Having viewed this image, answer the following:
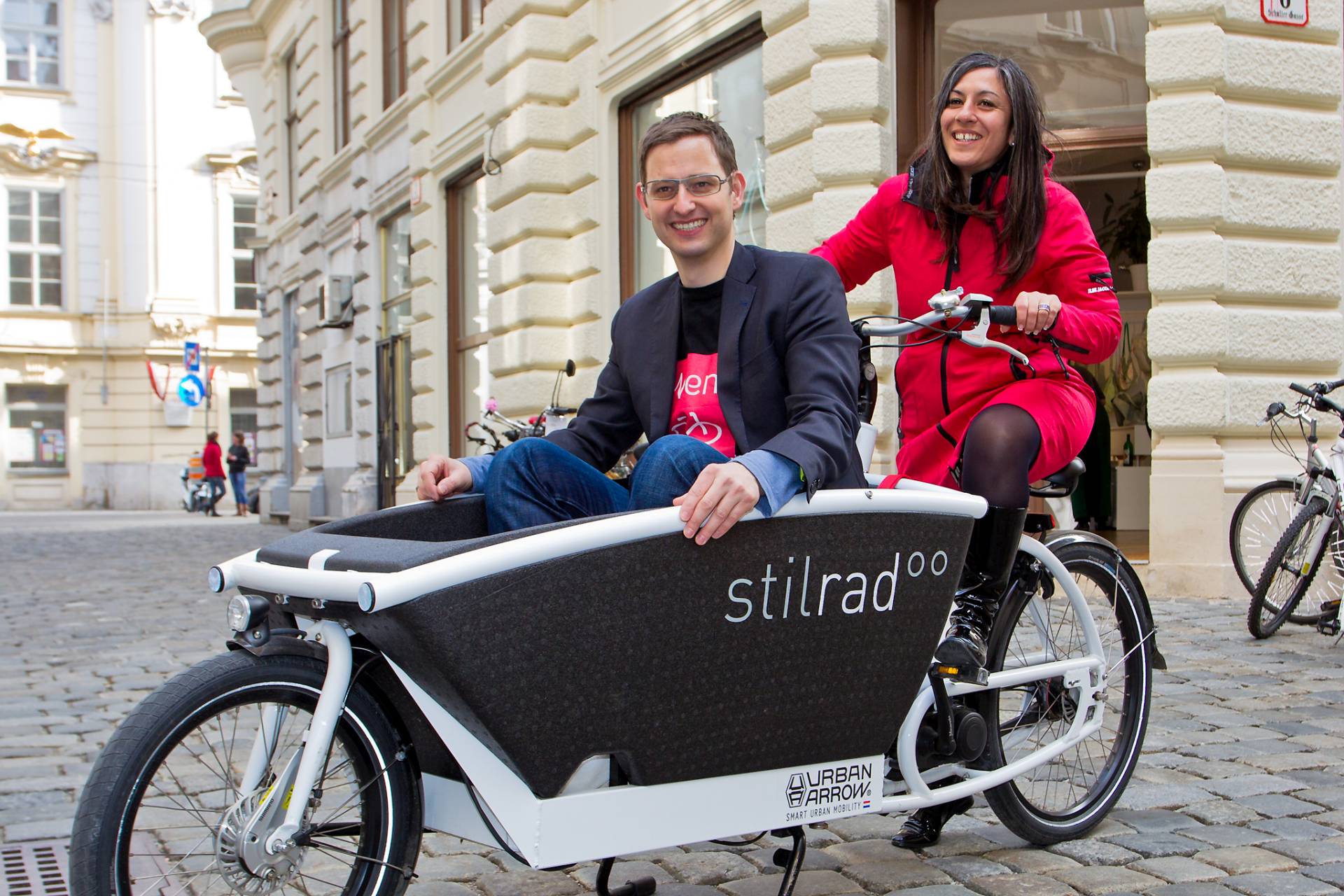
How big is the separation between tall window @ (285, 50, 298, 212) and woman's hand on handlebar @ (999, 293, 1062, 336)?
63.2 ft

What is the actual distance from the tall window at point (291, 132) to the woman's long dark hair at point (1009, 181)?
18854 mm

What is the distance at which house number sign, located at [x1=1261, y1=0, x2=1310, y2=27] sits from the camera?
703 centimetres

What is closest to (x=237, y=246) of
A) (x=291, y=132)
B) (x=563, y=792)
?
(x=291, y=132)

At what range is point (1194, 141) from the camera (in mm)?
6965

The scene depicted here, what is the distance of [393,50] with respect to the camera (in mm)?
15602

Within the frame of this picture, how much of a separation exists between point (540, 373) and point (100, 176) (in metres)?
27.6

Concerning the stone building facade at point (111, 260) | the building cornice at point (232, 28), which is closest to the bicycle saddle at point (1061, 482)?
the building cornice at point (232, 28)

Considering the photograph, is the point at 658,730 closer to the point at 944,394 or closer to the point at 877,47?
the point at 944,394

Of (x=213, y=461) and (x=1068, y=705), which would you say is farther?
(x=213, y=461)

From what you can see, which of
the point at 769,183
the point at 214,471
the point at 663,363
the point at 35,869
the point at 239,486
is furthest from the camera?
Answer: the point at 239,486

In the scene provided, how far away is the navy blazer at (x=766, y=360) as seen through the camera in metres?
Result: 2.32

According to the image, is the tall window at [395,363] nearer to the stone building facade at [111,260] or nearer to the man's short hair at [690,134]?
the man's short hair at [690,134]

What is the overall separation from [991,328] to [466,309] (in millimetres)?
10939

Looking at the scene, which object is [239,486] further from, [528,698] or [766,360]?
[528,698]
